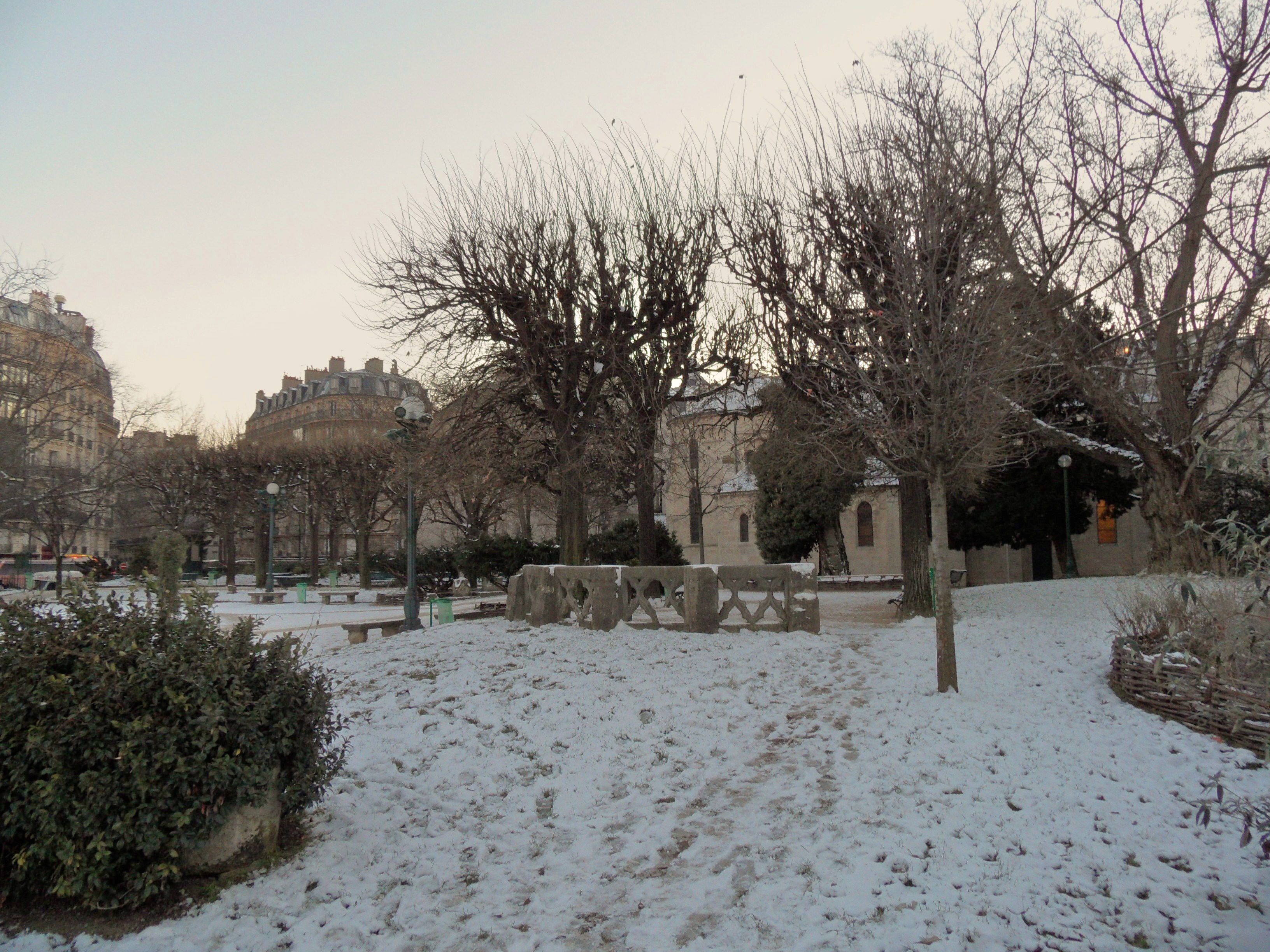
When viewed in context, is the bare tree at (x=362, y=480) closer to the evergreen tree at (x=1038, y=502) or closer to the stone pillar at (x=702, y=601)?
the evergreen tree at (x=1038, y=502)

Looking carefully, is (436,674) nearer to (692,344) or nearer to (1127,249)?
(692,344)

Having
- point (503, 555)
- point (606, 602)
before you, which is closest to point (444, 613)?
point (606, 602)

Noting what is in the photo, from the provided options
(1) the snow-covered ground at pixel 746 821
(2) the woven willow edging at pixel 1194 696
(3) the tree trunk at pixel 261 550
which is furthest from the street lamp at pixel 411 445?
(3) the tree trunk at pixel 261 550

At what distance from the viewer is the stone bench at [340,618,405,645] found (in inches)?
482

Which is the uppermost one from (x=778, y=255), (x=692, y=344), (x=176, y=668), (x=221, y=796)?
(x=778, y=255)

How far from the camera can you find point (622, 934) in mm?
3670

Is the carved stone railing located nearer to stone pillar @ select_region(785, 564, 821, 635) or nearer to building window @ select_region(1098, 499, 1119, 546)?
stone pillar @ select_region(785, 564, 821, 635)


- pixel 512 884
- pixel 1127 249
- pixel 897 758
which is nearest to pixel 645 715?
pixel 897 758

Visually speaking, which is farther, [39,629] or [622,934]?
[39,629]

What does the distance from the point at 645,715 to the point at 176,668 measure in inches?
157

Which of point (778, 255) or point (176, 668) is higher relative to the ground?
point (778, 255)

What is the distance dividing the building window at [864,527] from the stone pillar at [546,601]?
24565 millimetres

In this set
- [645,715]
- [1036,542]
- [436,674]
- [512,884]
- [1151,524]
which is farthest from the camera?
[1036,542]

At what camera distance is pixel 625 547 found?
1975 cm
